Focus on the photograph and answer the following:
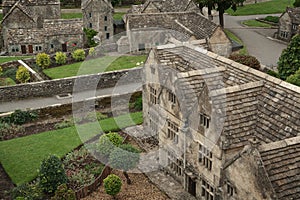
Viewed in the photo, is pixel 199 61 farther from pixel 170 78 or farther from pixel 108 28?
pixel 108 28

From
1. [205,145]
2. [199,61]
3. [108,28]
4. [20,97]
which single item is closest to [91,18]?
[108,28]

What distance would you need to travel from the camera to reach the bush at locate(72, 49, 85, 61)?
183ft

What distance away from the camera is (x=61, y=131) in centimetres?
3550

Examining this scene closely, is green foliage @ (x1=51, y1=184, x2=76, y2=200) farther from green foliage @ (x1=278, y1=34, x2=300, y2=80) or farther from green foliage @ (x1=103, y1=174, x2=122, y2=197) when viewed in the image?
green foliage @ (x1=278, y1=34, x2=300, y2=80)

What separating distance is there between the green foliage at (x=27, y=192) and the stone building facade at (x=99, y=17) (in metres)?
43.6

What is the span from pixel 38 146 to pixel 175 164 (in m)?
11.7

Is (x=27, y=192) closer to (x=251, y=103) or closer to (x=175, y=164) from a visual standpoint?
(x=175, y=164)

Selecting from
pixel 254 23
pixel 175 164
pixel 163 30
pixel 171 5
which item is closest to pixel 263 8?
pixel 254 23

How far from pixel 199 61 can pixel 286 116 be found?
7.80 metres

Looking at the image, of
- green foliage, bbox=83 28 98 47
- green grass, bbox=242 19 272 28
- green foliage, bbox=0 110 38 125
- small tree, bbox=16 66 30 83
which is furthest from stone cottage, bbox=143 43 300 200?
green grass, bbox=242 19 272 28

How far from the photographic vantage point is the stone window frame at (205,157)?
2336 centimetres

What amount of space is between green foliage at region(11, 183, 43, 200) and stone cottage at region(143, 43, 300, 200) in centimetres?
864

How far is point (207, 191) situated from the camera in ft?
79.8

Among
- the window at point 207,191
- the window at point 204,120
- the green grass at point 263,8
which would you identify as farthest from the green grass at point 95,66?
the green grass at point 263,8
